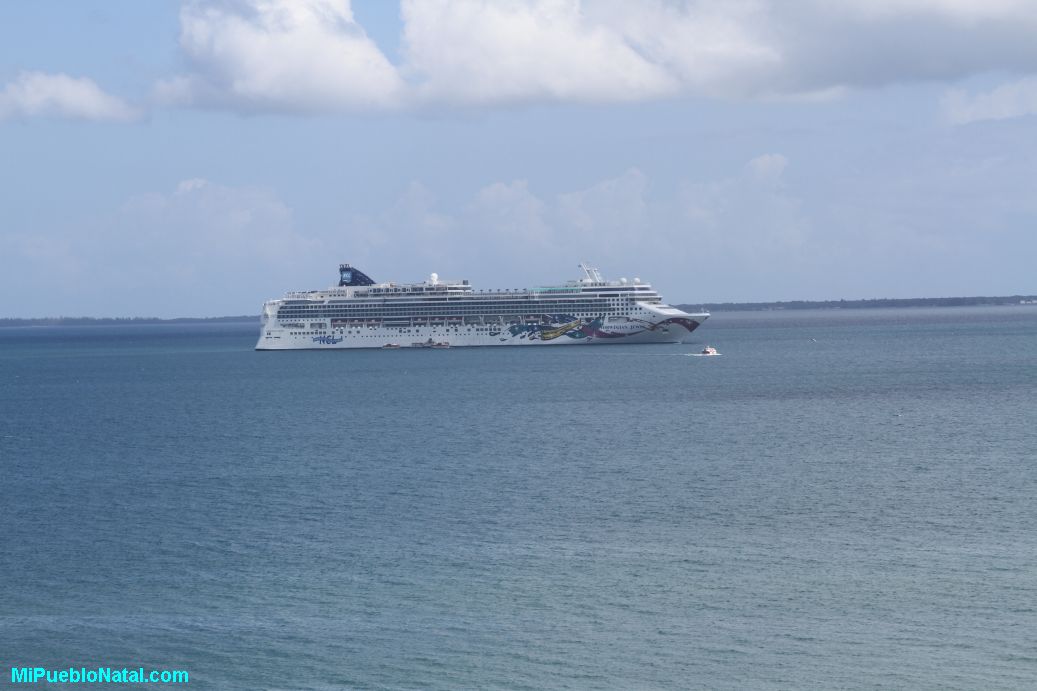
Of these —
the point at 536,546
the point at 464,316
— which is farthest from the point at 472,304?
the point at 536,546

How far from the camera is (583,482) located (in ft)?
133

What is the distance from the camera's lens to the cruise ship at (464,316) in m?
122

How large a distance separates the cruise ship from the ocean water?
57095mm

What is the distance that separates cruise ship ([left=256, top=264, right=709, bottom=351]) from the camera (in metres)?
122

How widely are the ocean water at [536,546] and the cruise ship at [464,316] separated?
57.1 metres

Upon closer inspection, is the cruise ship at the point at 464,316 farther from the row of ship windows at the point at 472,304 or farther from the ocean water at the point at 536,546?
the ocean water at the point at 536,546

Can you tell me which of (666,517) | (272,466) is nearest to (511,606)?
(666,517)

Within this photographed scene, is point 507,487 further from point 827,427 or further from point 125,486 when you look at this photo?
point 827,427

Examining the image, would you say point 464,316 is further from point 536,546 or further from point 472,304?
point 536,546

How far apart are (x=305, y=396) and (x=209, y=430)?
1835cm

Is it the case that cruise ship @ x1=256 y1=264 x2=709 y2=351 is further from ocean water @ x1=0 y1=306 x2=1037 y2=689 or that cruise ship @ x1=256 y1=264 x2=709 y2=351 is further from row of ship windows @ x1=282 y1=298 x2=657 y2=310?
ocean water @ x1=0 y1=306 x2=1037 y2=689

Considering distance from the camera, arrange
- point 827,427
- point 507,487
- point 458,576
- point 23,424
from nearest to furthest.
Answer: point 458,576, point 507,487, point 827,427, point 23,424

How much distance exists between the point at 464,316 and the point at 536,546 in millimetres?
95749

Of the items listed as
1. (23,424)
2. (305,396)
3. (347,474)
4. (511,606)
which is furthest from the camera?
(305,396)
